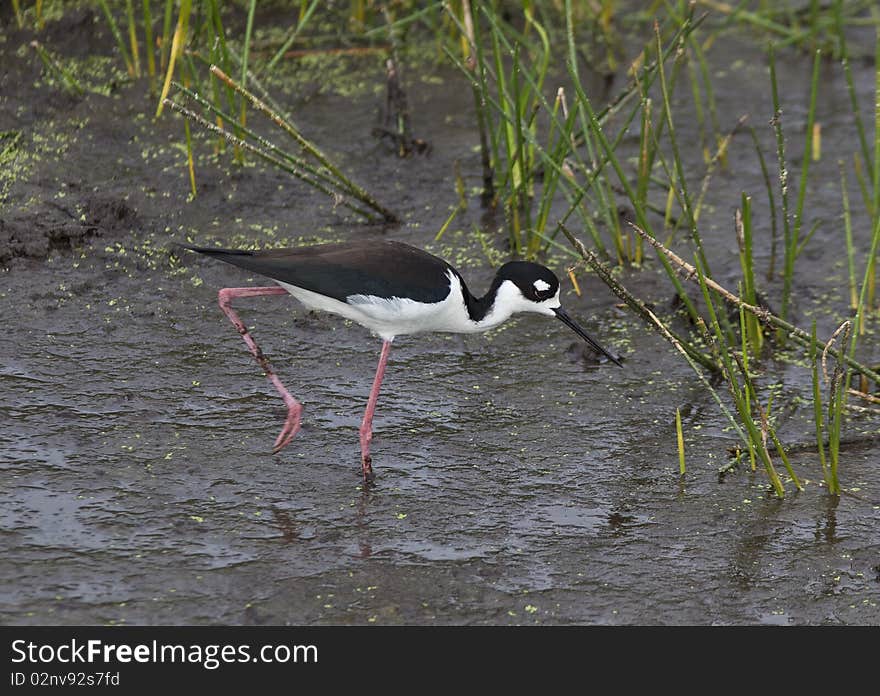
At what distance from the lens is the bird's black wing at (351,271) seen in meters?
4.50

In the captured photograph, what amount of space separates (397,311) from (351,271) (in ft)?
0.65

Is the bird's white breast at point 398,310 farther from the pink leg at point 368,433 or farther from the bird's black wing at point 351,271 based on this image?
the pink leg at point 368,433

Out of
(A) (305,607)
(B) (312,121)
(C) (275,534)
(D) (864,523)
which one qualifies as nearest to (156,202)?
(B) (312,121)

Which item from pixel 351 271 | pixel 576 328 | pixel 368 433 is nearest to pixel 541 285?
pixel 576 328

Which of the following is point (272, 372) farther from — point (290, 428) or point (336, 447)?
point (336, 447)

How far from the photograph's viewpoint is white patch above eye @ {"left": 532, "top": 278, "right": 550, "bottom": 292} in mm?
4758

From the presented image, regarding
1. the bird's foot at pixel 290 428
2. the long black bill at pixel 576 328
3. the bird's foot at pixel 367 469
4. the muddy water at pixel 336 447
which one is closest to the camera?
the muddy water at pixel 336 447

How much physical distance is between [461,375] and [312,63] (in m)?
2.95

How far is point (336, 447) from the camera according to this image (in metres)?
4.71

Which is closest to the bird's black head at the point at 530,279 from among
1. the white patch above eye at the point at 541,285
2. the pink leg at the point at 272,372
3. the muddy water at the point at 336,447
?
the white patch above eye at the point at 541,285

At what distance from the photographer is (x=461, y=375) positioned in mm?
5227

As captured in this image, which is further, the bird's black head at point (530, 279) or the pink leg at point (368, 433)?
the bird's black head at point (530, 279)

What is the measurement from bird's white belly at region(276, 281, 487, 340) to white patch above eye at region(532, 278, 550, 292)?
0.81 ft

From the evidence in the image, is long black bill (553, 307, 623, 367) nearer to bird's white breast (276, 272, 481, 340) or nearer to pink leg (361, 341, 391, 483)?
bird's white breast (276, 272, 481, 340)
